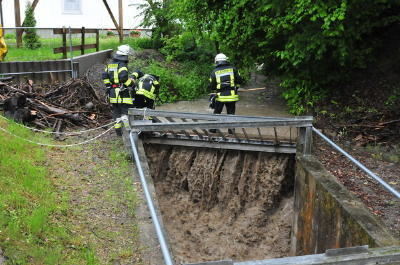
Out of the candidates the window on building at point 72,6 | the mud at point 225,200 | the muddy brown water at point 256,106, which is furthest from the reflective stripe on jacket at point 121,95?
the window on building at point 72,6

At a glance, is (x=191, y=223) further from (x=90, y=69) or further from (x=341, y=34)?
(x=90, y=69)

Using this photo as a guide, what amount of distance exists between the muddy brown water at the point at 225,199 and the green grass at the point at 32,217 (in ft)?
8.83

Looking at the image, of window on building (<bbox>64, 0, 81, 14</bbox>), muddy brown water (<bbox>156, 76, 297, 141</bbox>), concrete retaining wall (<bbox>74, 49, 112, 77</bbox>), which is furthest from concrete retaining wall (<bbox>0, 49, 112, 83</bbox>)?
window on building (<bbox>64, 0, 81, 14</bbox>)

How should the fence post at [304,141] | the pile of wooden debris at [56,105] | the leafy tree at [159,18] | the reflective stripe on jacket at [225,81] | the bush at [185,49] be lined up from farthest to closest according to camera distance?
the leafy tree at [159,18] < the bush at [185,49] < the pile of wooden debris at [56,105] < the reflective stripe on jacket at [225,81] < the fence post at [304,141]

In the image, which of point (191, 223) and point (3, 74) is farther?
point (3, 74)

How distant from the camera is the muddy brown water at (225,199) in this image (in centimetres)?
767

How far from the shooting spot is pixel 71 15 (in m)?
22.1

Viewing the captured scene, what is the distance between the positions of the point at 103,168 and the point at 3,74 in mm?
5837

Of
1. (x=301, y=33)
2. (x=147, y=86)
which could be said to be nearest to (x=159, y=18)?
(x=147, y=86)

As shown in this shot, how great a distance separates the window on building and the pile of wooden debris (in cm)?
1304

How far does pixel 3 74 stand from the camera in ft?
34.5

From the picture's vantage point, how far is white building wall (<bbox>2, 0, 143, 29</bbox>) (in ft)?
67.3

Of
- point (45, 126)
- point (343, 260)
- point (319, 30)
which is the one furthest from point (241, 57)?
point (343, 260)

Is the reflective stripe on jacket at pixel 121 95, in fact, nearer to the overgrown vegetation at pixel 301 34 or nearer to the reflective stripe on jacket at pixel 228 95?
the reflective stripe on jacket at pixel 228 95
